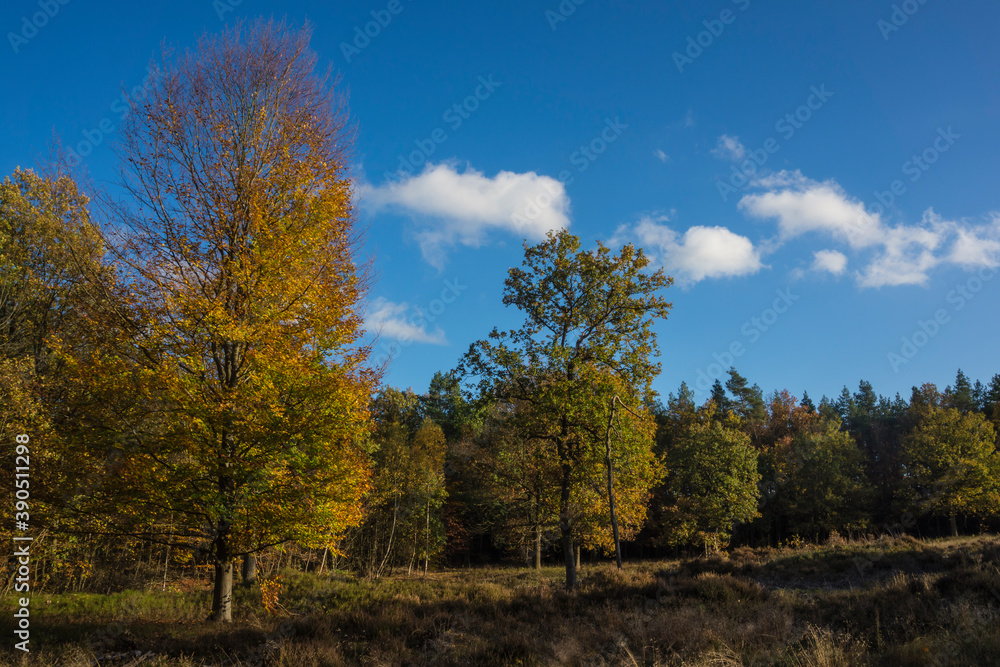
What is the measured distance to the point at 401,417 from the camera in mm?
55000

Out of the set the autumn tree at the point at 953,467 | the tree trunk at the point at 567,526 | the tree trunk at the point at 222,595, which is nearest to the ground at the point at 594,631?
the tree trunk at the point at 222,595

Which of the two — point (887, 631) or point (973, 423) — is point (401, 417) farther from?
point (973, 423)

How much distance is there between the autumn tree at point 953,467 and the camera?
44.0m

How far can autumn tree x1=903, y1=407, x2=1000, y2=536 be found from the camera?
4403cm

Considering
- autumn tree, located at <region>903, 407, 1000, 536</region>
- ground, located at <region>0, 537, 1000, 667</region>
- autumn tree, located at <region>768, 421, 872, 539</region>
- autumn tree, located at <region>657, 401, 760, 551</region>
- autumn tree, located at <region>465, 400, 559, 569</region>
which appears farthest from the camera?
autumn tree, located at <region>768, 421, 872, 539</region>

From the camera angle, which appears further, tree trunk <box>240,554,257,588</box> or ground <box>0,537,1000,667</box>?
tree trunk <box>240,554,257,588</box>

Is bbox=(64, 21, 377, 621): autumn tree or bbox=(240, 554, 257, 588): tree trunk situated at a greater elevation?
bbox=(64, 21, 377, 621): autumn tree

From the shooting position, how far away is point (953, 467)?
4544 centimetres

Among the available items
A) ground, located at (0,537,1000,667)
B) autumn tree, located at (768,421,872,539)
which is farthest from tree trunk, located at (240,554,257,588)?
autumn tree, located at (768,421,872,539)

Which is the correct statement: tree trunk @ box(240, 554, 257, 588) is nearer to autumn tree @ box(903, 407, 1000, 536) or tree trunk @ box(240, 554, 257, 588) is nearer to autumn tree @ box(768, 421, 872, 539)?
autumn tree @ box(768, 421, 872, 539)

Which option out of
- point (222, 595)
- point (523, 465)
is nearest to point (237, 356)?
point (222, 595)

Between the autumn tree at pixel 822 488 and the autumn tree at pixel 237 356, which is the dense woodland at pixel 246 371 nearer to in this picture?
the autumn tree at pixel 237 356

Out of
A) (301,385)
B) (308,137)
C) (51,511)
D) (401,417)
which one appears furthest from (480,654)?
(401,417)

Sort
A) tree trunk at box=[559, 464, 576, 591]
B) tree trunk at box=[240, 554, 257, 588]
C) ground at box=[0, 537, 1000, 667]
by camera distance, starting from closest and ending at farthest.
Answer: ground at box=[0, 537, 1000, 667] < tree trunk at box=[559, 464, 576, 591] < tree trunk at box=[240, 554, 257, 588]
